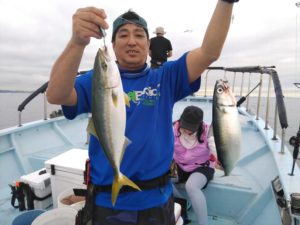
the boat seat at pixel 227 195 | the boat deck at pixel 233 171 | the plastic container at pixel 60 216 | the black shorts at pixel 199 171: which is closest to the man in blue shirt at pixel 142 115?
the plastic container at pixel 60 216

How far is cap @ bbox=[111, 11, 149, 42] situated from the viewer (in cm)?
220

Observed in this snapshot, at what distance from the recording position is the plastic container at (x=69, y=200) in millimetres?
3430

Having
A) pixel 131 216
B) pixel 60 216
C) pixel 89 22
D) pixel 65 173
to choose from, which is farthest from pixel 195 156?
pixel 89 22

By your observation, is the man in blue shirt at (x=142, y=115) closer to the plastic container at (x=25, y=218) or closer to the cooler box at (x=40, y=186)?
the plastic container at (x=25, y=218)

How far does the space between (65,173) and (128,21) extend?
2518 mm

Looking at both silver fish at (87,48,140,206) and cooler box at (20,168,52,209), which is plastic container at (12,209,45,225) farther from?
silver fish at (87,48,140,206)

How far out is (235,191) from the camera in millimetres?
4398

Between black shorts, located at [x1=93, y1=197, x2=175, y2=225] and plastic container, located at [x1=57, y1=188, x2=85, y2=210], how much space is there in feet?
4.18

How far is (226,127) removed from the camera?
234cm

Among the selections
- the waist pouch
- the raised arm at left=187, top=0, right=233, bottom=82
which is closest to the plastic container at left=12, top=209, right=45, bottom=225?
the waist pouch

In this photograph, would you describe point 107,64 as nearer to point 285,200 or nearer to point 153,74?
point 153,74

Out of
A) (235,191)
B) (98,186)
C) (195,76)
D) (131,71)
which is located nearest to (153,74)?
(131,71)

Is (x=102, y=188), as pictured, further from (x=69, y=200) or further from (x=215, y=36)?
(x=69, y=200)

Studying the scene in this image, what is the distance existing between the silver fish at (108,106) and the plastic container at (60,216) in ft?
6.00
